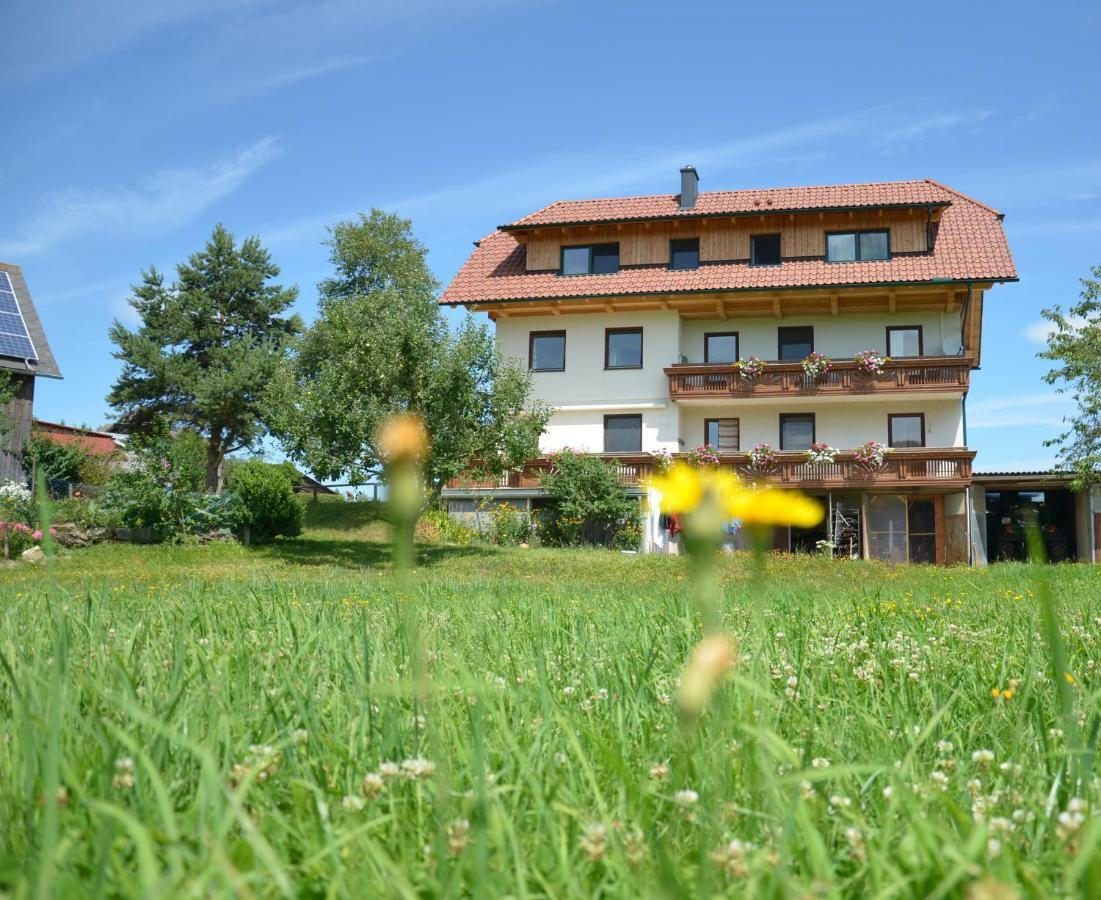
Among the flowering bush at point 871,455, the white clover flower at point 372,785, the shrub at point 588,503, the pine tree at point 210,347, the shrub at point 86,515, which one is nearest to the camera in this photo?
the white clover flower at point 372,785

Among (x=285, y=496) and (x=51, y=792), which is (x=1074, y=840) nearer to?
(x=51, y=792)

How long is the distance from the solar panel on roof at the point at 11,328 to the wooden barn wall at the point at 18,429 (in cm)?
96

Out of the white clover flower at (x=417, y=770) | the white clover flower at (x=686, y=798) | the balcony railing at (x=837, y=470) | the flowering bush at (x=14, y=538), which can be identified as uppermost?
the balcony railing at (x=837, y=470)

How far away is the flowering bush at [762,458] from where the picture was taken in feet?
91.1

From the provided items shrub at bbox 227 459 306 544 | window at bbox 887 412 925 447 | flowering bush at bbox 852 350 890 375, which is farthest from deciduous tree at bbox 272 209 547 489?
window at bbox 887 412 925 447

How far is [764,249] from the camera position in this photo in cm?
3067

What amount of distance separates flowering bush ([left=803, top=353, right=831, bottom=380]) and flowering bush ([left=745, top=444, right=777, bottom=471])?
2.54m

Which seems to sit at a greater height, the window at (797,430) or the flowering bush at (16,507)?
the window at (797,430)

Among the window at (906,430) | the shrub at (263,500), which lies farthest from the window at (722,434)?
the shrub at (263,500)

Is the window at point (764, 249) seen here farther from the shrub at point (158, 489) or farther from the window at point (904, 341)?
the shrub at point (158, 489)

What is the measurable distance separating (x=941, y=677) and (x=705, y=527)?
2.38 m

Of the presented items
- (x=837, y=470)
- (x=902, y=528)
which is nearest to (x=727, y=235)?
(x=837, y=470)

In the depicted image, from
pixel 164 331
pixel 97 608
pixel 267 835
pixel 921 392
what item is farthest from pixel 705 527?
pixel 164 331

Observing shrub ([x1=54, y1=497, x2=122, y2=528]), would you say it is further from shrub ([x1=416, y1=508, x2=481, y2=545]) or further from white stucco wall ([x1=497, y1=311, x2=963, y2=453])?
white stucco wall ([x1=497, y1=311, x2=963, y2=453])
